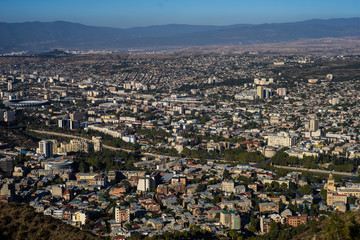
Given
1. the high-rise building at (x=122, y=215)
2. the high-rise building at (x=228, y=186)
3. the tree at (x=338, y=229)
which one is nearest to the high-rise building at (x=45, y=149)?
the high-rise building at (x=228, y=186)

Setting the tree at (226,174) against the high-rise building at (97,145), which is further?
the high-rise building at (97,145)

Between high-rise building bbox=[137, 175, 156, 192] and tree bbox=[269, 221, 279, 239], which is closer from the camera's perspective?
tree bbox=[269, 221, 279, 239]

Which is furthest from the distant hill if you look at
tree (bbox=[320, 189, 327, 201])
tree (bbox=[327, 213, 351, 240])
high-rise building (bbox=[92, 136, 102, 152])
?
tree (bbox=[327, 213, 351, 240])

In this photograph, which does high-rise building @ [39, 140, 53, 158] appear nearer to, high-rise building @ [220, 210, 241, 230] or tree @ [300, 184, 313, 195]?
tree @ [300, 184, 313, 195]

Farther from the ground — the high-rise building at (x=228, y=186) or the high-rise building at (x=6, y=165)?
the high-rise building at (x=6, y=165)

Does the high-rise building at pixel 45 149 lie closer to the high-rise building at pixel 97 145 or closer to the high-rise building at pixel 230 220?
the high-rise building at pixel 97 145

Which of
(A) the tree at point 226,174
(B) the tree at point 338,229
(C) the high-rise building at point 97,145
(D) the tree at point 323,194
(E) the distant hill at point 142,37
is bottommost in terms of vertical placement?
(D) the tree at point 323,194
